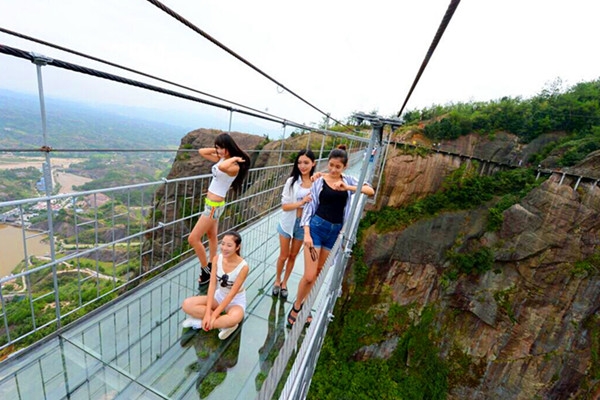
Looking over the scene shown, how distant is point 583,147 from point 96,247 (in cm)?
1820

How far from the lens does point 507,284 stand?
12.1m

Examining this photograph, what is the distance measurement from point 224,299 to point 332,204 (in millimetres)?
952

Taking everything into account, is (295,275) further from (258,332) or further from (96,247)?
(96,247)

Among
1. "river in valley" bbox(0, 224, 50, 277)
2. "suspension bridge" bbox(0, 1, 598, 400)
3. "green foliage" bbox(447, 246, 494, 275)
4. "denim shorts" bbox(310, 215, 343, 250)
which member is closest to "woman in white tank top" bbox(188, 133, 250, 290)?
"suspension bridge" bbox(0, 1, 598, 400)

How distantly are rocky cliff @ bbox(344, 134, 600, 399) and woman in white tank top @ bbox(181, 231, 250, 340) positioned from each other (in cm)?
1243

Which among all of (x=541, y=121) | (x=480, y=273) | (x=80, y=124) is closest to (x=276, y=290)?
(x=80, y=124)

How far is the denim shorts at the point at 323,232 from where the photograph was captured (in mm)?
1904

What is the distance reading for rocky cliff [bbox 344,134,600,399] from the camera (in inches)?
435

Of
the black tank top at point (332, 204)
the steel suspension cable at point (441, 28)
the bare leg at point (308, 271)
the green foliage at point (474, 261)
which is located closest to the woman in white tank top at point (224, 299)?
the bare leg at point (308, 271)

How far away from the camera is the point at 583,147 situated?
12.5 meters

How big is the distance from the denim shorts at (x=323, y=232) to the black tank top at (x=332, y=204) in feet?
0.10

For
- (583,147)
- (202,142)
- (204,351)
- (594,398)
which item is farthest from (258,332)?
(583,147)

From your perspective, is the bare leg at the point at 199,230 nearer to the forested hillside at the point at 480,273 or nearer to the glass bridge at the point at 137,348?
the glass bridge at the point at 137,348

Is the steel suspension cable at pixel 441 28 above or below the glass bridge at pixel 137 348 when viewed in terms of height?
above
